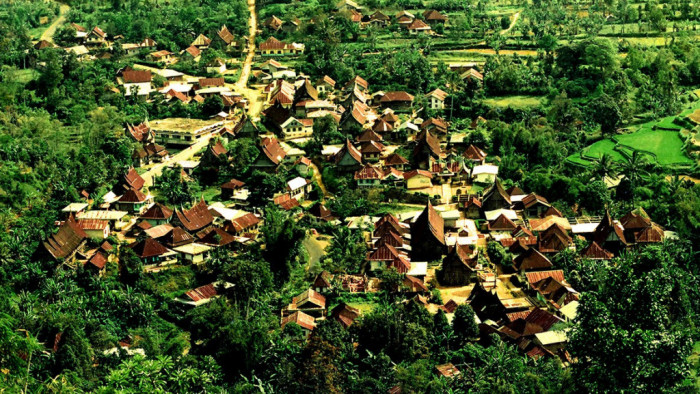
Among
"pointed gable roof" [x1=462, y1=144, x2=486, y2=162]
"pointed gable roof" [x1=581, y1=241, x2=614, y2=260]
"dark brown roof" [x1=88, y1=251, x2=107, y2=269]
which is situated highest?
"pointed gable roof" [x1=581, y1=241, x2=614, y2=260]

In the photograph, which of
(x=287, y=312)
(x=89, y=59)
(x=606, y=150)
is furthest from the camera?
(x=89, y=59)

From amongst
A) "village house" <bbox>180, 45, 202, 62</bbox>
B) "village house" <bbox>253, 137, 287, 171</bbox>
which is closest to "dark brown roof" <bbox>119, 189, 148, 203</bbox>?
"village house" <bbox>253, 137, 287, 171</bbox>

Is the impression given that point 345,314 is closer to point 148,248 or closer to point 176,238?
point 176,238

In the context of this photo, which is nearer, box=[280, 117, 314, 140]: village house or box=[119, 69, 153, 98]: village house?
box=[280, 117, 314, 140]: village house

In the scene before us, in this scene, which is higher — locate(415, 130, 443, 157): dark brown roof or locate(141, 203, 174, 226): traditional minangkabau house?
locate(415, 130, 443, 157): dark brown roof

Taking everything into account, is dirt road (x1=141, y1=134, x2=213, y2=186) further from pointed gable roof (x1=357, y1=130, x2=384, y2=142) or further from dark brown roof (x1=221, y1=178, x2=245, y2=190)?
pointed gable roof (x1=357, y1=130, x2=384, y2=142)

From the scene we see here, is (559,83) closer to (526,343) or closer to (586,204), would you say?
(586,204)

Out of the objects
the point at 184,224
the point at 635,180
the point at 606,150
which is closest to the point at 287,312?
the point at 184,224

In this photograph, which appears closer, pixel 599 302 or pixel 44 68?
pixel 599 302
